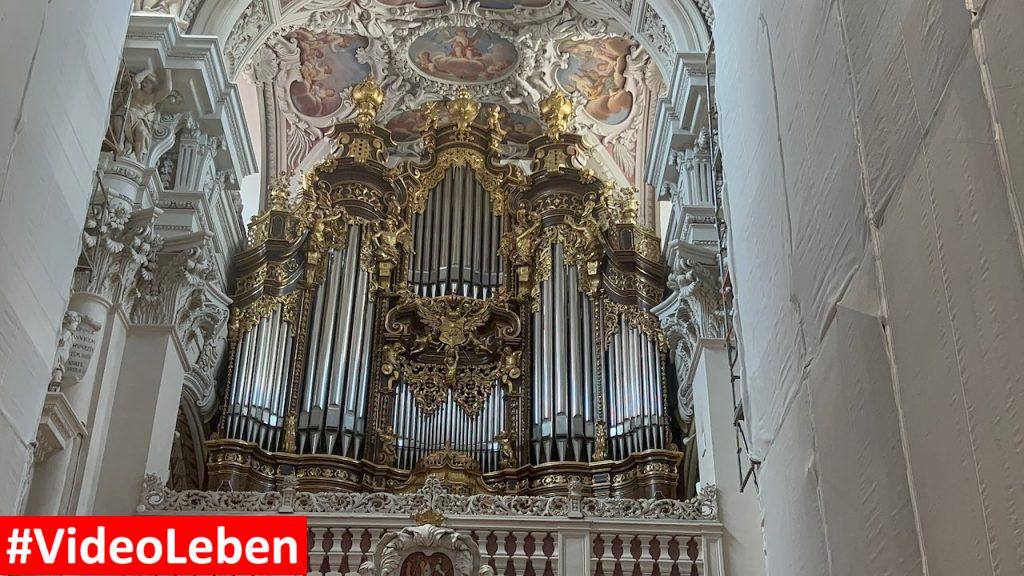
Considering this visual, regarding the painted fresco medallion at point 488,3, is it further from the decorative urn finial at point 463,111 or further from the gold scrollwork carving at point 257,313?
the gold scrollwork carving at point 257,313

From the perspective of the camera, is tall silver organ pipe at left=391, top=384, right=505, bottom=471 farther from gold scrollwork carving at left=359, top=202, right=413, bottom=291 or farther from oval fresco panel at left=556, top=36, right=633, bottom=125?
oval fresco panel at left=556, top=36, right=633, bottom=125

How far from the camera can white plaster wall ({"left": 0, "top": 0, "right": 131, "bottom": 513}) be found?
5.04 meters

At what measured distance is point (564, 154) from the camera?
12633 mm

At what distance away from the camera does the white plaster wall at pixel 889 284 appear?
270cm

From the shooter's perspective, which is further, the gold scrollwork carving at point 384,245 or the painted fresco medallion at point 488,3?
the painted fresco medallion at point 488,3

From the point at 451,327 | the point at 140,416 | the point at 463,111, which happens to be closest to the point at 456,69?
the point at 463,111

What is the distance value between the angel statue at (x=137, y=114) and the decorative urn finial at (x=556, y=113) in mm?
4597

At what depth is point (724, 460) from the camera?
8898 millimetres

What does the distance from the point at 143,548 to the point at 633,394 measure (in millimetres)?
6159

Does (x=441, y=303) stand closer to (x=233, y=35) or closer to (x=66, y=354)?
(x=233, y=35)

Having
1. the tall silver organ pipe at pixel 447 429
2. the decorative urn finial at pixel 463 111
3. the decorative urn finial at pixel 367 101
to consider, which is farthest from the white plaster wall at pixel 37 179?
the decorative urn finial at pixel 463 111

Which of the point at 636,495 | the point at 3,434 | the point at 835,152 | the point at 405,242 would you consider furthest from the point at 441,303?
the point at 835,152

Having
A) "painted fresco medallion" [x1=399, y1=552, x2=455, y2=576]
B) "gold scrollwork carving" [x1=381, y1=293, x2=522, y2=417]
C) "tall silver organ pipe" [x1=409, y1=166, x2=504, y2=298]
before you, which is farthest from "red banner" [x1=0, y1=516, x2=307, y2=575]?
"tall silver organ pipe" [x1=409, y1=166, x2=504, y2=298]

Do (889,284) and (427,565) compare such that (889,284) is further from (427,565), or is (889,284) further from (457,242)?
(457,242)
